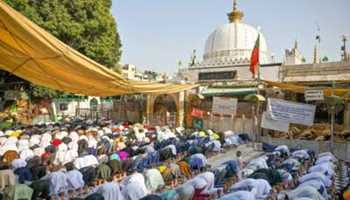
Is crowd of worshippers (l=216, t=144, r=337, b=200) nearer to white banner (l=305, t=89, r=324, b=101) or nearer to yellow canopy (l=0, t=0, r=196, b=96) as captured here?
white banner (l=305, t=89, r=324, b=101)

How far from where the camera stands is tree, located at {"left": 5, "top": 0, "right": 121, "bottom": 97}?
18.5m

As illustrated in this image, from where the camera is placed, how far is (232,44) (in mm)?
27703

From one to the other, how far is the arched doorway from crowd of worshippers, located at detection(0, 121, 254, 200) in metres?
4.97

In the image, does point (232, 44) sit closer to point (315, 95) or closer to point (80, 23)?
point (80, 23)

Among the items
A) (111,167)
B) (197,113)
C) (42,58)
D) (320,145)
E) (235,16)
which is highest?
(235,16)

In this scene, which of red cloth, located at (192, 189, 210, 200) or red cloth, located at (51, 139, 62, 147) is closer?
red cloth, located at (192, 189, 210, 200)

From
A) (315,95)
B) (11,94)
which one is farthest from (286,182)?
(11,94)

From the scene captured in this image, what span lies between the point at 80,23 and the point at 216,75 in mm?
10296

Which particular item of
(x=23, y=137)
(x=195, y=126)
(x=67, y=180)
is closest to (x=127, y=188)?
(x=67, y=180)

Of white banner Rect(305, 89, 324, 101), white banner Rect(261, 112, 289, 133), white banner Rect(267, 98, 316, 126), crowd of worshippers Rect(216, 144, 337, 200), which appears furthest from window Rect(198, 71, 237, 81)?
crowd of worshippers Rect(216, 144, 337, 200)

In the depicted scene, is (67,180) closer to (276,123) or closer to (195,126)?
(276,123)

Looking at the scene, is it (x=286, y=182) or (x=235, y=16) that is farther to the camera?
(x=235, y=16)

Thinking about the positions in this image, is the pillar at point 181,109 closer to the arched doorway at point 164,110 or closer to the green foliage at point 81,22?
the arched doorway at point 164,110

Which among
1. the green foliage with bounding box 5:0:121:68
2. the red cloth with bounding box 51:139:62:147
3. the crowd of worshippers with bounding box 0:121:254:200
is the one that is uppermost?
the green foliage with bounding box 5:0:121:68
